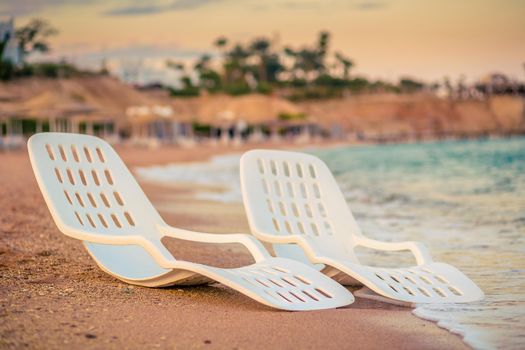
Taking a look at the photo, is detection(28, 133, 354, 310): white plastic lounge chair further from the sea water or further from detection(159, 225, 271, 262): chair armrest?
the sea water

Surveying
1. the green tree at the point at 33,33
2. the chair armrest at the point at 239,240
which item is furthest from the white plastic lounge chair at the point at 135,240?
the green tree at the point at 33,33

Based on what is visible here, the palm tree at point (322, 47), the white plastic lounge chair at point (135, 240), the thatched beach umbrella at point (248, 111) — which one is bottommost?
the thatched beach umbrella at point (248, 111)

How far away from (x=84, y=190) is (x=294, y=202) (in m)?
1.38

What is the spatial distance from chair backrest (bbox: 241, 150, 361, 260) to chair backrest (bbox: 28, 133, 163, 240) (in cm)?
64

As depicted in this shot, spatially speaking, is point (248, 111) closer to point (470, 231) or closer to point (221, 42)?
point (221, 42)

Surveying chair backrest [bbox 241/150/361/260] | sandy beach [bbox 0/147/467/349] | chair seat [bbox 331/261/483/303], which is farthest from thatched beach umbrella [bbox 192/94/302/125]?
chair seat [bbox 331/261/483/303]

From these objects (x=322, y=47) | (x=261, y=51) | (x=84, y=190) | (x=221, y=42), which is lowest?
(x=261, y=51)

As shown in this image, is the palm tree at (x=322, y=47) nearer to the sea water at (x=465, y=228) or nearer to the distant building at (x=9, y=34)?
the distant building at (x=9, y=34)

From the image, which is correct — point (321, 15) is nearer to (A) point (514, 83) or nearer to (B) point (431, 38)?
(B) point (431, 38)

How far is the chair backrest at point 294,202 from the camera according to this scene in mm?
5000

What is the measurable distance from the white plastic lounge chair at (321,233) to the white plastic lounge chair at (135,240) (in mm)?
246

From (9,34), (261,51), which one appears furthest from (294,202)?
(261,51)

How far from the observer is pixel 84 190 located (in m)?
4.79

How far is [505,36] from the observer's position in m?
43.8
